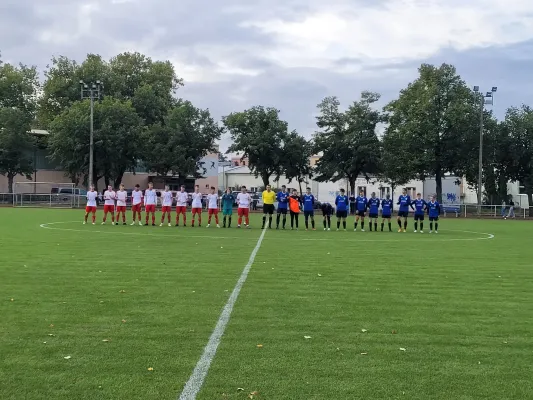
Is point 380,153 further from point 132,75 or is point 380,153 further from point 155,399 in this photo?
point 155,399

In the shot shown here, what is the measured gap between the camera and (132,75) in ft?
232

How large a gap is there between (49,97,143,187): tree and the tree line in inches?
3.5

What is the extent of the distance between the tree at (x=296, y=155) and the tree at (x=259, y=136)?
1.58 feet

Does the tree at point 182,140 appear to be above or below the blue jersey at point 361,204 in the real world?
above

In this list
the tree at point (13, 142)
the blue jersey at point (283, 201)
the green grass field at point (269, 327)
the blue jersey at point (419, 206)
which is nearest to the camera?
the green grass field at point (269, 327)

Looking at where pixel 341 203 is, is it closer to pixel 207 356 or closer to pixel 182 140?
pixel 207 356

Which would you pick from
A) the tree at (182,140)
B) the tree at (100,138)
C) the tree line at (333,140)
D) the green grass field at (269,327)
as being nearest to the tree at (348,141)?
the tree line at (333,140)

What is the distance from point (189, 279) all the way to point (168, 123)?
45.7 m

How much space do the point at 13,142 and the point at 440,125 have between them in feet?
130

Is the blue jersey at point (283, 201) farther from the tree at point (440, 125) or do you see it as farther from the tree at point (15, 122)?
the tree at point (15, 122)

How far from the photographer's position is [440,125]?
4878 centimetres

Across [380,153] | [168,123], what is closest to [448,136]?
[380,153]

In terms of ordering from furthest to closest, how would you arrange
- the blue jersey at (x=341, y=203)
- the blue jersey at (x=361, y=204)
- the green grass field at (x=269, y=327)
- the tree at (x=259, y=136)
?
the tree at (x=259, y=136) < the blue jersey at (x=361, y=204) < the blue jersey at (x=341, y=203) < the green grass field at (x=269, y=327)

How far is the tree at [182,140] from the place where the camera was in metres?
53.0
